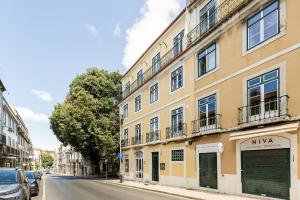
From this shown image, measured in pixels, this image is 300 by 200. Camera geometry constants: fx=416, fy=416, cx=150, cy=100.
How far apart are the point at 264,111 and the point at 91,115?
3519 centimetres

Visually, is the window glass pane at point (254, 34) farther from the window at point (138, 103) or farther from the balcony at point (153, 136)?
the window at point (138, 103)

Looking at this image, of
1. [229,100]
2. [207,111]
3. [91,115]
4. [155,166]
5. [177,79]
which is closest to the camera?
[229,100]

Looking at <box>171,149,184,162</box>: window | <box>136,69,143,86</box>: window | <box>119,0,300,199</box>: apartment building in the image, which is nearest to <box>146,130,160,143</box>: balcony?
<box>119,0,300,199</box>: apartment building

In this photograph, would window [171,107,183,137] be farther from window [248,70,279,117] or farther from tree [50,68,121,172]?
tree [50,68,121,172]

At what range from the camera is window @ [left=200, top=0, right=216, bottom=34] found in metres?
25.9

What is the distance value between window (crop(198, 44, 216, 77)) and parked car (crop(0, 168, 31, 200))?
1486cm

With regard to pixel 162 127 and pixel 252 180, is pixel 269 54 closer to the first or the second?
pixel 252 180

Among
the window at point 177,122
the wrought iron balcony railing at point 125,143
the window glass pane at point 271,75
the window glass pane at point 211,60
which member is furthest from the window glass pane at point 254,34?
the wrought iron balcony railing at point 125,143

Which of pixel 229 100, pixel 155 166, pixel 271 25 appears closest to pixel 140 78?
pixel 155 166

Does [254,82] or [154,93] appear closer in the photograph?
[254,82]

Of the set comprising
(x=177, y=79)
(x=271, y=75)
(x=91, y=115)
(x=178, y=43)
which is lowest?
(x=91, y=115)

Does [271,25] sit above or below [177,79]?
above

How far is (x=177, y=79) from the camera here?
31.7 m

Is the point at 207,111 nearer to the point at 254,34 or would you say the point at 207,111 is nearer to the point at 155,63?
the point at 254,34
